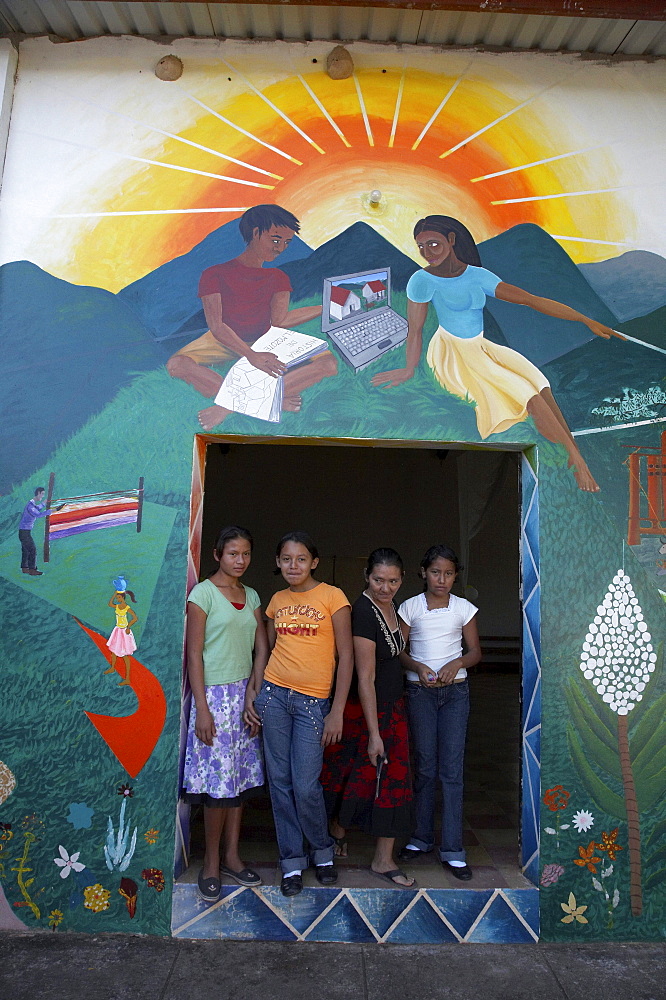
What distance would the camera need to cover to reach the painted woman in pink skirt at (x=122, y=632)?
3.11m

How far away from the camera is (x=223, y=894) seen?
2.98 meters

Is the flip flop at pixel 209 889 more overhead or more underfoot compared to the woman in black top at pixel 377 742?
more underfoot

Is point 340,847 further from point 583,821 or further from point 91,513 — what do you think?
point 91,513

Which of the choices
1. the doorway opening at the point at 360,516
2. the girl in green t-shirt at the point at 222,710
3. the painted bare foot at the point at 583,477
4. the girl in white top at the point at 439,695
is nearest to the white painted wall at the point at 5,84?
the girl in green t-shirt at the point at 222,710

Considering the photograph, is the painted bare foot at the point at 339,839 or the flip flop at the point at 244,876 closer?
the flip flop at the point at 244,876

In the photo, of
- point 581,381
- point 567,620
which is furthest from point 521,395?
point 567,620

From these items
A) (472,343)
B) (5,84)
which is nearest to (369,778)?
→ (472,343)

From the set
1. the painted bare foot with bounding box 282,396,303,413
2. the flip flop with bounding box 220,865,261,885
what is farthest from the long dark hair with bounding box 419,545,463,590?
the flip flop with bounding box 220,865,261,885

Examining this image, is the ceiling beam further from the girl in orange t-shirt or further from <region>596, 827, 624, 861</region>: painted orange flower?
<region>596, 827, 624, 861</region>: painted orange flower

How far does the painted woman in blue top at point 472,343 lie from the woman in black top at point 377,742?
0.89 m

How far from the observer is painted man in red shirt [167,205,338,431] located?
3.25 m

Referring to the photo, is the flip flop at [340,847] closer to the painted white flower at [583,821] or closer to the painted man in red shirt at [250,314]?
the painted white flower at [583,821]

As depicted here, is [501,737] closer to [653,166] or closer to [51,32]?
[653,166]

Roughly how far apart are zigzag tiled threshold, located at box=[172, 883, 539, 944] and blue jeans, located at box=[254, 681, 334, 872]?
18cm
